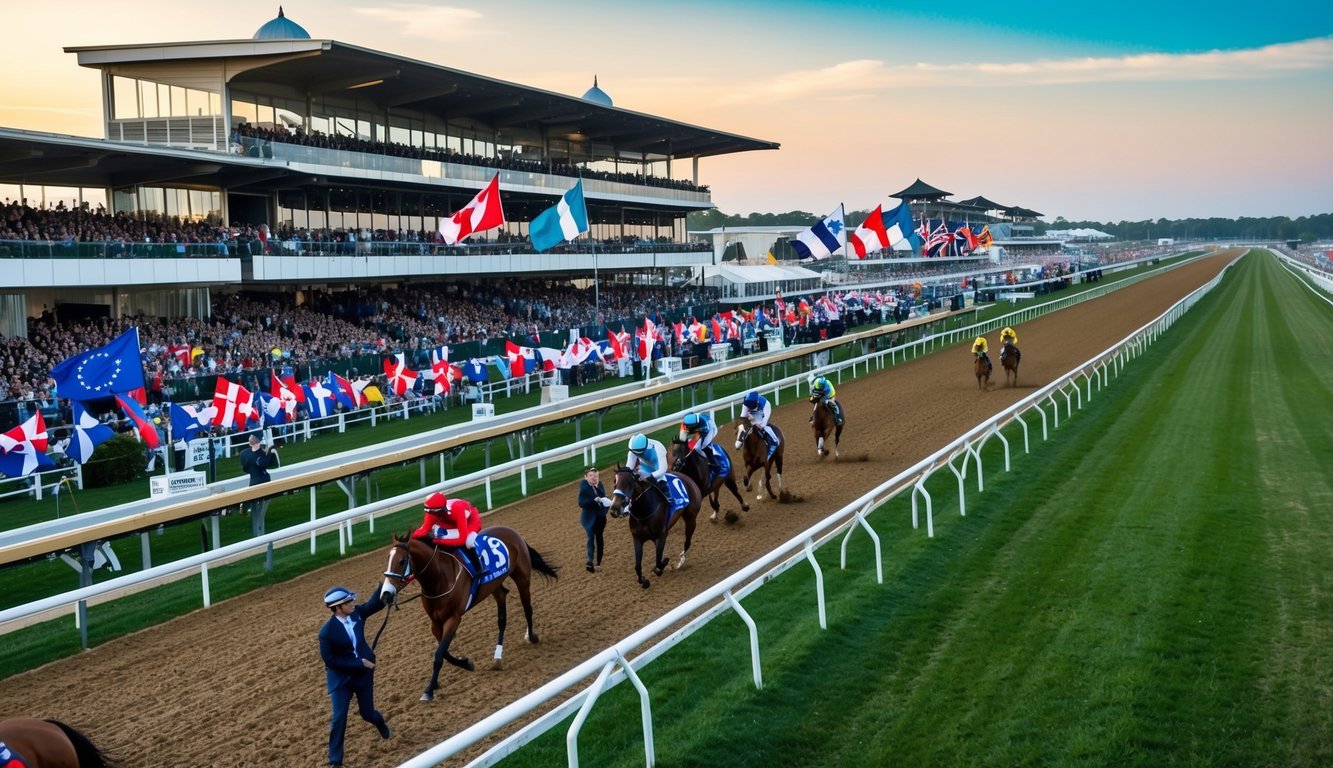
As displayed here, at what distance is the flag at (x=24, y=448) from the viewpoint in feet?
46.7

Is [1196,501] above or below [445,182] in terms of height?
below

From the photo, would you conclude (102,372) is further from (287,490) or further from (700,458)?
(700,458)

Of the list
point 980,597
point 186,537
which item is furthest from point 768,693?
point 186,537

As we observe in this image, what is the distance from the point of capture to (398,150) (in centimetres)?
3575

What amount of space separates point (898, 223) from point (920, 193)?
209 feet

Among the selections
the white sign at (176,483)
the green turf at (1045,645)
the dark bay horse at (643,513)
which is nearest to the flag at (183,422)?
the white sign at (176,483)

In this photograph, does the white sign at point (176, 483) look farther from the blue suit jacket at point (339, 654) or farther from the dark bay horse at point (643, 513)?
the blue suit jacket at point (339, 654)

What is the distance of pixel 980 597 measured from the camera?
809 centimetres

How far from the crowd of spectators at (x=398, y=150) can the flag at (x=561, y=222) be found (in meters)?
9.33

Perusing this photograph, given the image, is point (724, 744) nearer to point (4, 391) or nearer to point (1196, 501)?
point (1196, 501)

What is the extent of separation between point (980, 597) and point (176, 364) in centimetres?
1863

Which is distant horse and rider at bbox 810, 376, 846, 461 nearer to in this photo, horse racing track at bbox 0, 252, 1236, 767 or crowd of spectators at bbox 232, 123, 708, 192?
horse racing track at bbox 0, 252, 1236, 767

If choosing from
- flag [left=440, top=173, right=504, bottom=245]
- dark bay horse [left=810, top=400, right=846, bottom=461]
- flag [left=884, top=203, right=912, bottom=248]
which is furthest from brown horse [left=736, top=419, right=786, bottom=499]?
flag [left=884, top=203, right=912, bottom=248]

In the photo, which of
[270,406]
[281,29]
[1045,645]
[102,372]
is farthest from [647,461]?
[281,29]
